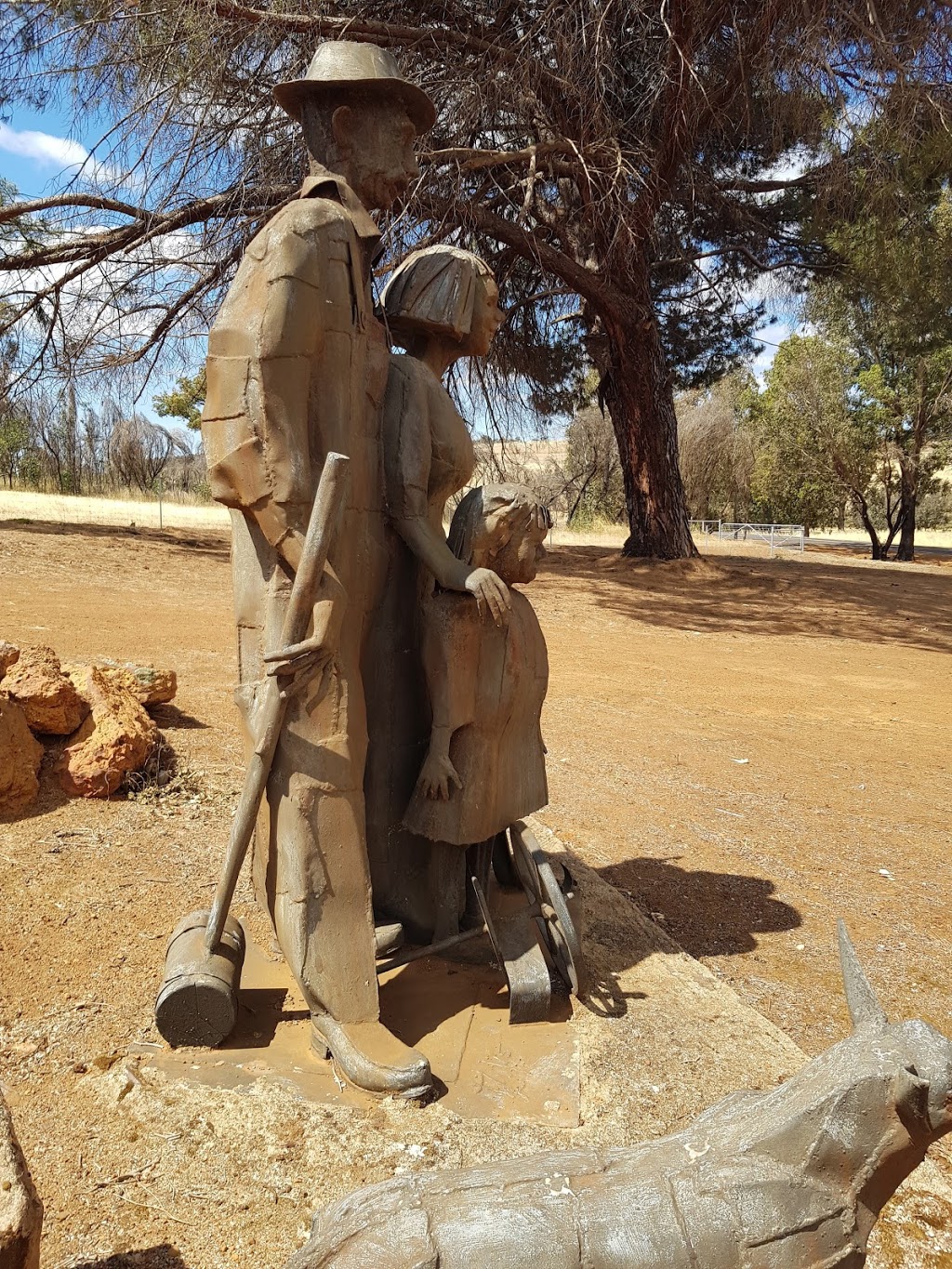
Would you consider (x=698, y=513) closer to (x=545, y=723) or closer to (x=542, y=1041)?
(x=545, y=723)

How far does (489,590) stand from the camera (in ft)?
9.57

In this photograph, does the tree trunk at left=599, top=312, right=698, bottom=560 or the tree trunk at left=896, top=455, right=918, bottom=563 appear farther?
the tree trunk at left=896, top=455, right=918, bottom=563

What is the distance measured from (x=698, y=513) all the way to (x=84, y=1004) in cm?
3616

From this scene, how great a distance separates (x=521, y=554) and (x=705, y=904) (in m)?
2.12

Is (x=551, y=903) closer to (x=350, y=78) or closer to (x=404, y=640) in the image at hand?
(x=404, y=640)

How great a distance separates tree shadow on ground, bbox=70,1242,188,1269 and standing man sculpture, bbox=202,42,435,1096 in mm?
634

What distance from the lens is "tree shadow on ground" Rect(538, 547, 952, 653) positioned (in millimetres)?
11906

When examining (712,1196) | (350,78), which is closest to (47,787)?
(350,78)

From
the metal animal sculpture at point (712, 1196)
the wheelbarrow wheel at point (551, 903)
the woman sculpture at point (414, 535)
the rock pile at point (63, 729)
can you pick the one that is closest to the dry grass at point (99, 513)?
the rock pile at point (63, 729)

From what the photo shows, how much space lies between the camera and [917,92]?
369 inches

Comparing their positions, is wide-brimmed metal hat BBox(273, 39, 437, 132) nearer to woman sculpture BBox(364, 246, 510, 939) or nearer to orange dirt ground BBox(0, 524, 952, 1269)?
woman sculpture BBox(364, 246, 510, 939)

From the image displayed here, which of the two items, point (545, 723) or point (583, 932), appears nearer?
point (583, 932)

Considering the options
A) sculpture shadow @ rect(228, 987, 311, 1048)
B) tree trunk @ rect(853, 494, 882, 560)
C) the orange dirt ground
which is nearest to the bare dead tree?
the orange dirt ground

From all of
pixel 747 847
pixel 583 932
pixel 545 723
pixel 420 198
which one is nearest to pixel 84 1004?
pixel 583 932
